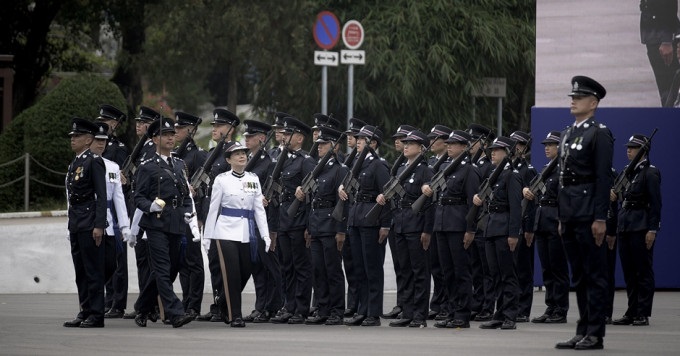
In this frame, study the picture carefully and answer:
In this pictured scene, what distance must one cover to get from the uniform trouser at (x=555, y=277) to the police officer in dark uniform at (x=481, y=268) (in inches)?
25.9

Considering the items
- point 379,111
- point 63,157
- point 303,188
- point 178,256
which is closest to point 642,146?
point 303,188

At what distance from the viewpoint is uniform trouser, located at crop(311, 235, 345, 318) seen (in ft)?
55.0

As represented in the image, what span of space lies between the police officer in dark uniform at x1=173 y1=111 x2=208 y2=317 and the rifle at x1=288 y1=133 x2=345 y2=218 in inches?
45.9

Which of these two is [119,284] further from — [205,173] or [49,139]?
[49,139]

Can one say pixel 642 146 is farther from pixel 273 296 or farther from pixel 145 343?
pixel 145 343

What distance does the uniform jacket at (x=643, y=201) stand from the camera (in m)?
16.7

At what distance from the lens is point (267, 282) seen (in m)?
17.3

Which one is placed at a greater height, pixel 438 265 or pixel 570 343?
pixel 438 265

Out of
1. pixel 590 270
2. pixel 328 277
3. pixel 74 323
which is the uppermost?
pixel 590 270

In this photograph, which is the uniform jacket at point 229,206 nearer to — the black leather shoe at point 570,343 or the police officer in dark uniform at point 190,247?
the police officer in dark uniform at point 190,247

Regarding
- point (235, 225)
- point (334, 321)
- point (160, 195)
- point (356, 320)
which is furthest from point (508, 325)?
point (160, 195)

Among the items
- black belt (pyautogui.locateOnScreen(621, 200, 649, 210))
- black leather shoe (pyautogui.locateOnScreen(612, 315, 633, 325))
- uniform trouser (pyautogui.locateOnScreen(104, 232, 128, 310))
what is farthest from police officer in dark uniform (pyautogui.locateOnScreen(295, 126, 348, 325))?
black belt (pyautogui.locateOnScreen(621, 200, 649, 210))

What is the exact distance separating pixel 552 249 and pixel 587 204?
168 inches

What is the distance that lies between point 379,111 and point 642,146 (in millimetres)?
14787
